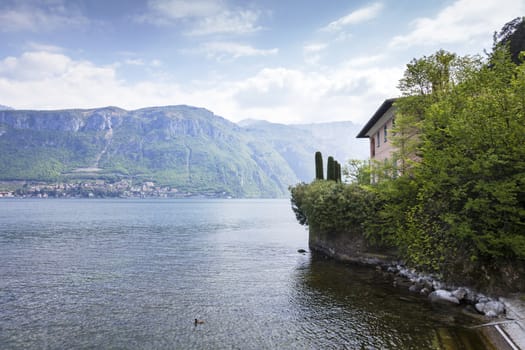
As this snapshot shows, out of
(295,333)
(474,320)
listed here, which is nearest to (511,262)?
(474,320)

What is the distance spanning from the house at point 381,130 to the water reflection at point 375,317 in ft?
48.3

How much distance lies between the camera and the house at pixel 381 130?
30.8 m

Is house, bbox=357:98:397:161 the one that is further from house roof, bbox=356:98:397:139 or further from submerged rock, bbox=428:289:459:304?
submerged rock, bbox=428:289:459:304

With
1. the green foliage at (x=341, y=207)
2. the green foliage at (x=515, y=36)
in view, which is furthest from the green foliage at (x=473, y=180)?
the green foliage at (x=515, y=36)

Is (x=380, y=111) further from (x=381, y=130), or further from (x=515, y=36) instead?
(x=515, y=36)

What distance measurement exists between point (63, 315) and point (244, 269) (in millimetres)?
12682

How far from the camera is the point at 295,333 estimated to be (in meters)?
12.9

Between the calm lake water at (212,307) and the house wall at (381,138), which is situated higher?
the house wall at (381,138)

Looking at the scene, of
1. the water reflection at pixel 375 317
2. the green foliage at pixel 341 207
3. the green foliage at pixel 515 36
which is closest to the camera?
the water reflection at pixel 375 317

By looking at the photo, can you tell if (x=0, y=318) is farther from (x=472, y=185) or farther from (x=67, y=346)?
(x=472, y=185)

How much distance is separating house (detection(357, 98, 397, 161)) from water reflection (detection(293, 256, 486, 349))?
14.7 metres

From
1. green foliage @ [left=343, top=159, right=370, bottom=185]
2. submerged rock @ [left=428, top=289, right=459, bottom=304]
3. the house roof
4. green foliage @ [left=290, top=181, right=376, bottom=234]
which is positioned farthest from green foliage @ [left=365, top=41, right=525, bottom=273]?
green foliage @ [left=343, top=159, right=370, bottom=185]

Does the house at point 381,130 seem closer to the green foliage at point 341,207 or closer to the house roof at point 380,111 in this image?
the house roof at point 380,111

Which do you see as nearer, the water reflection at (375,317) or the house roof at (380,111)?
the water reflection at (375,317)
